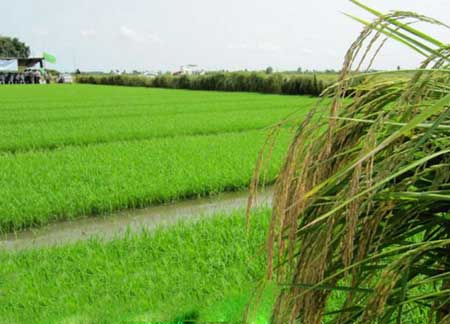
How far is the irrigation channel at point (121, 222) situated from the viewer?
4508 millimetres

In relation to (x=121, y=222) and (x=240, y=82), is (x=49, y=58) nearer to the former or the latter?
(x=240, y=82)

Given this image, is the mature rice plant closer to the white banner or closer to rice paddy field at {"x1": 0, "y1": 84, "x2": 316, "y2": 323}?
rice paddy field at {"x1": 0, "y1": 84, "x2": 316, "y2": 323}

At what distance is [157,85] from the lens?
4128cm

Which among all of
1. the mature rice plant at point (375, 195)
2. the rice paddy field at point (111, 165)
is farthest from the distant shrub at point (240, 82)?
the mature rice plant at point (375, 195)

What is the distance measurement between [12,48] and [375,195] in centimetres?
7895

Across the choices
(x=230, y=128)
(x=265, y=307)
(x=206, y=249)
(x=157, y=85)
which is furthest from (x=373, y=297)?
(x=157, y=85)

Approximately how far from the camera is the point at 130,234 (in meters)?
4.45

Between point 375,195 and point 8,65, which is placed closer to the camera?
point 375,195

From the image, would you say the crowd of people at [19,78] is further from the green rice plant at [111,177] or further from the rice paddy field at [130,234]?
A: the green rice plant at [111,177]

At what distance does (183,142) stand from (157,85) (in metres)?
33.3

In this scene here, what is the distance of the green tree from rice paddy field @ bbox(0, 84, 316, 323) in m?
66.3

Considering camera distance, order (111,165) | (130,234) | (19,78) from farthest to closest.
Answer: (19,78) < (111,165) < (130,234)

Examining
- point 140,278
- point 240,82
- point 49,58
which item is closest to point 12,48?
point 49,58

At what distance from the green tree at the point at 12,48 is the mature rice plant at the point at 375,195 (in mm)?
75291
